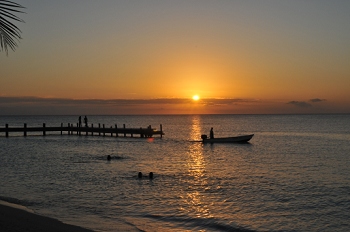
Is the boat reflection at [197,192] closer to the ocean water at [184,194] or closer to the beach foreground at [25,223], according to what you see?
the ocean water at [184,194]

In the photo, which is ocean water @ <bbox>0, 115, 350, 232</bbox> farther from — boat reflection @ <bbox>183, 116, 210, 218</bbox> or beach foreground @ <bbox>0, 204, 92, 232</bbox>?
beach foreground @ <bbox>0, 204, 92, 232</bbox>

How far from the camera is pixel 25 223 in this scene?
1064 centimetres

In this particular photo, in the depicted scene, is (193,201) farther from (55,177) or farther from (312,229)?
(55,177)

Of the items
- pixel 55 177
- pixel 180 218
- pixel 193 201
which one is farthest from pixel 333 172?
pixel 55 177

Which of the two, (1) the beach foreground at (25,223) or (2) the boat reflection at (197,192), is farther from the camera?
(2) the boat reflection at (197,192)

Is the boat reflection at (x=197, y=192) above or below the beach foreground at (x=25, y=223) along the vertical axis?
below

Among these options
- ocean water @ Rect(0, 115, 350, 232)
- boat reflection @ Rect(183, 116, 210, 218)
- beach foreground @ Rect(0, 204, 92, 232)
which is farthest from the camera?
boat reflection @ Rect(183, 116, 210, 218)

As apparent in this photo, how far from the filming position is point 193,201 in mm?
17641

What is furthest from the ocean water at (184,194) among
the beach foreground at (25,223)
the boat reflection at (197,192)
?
the beach foreground at (25,223)

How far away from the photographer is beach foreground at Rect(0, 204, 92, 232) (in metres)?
9.84

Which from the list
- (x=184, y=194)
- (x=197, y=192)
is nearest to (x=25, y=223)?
(x=184, y=194)

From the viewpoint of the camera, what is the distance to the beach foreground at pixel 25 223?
9836 mm

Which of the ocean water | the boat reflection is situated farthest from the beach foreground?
the boat reflection

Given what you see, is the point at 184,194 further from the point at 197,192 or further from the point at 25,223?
Result: the point at 25,223
